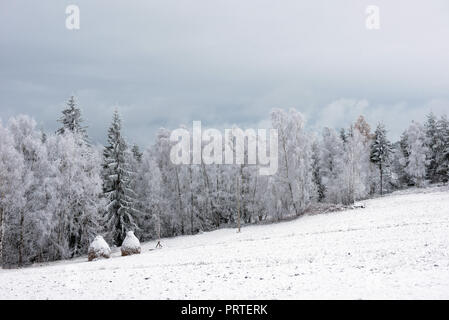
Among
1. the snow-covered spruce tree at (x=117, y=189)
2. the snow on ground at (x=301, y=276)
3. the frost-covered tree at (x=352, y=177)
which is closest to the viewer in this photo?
the snow on ground at (x=301, y=276)

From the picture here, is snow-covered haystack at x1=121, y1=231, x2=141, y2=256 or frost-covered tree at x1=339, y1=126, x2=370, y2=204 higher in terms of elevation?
frost-covered tree at x1=339, y1=126, x2=370, y2=204

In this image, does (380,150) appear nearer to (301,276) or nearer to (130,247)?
(130,247)

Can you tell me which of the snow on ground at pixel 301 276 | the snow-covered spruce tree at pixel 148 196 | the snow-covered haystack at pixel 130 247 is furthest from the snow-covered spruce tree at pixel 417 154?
the snow-covered haystack at pixel 130 247

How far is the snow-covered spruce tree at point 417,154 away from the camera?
59406 mm

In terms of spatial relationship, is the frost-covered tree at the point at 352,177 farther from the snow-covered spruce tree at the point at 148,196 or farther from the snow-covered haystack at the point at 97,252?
the snow-covered haystack at the point at 97,252

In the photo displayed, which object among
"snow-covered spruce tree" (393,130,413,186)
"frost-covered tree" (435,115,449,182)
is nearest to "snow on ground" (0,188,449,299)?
"frost-covered tree" (435,115,449,182)

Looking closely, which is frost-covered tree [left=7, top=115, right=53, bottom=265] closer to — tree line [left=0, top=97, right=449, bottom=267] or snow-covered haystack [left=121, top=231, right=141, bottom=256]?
tree line [left=0, top=97, right=449, bottom=267]

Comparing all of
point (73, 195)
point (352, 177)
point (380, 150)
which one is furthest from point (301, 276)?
point (380, 150)

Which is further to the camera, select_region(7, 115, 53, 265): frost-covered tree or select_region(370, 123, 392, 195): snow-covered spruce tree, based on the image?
select_region(370, 123, 392, 195): snow-covered spruce tree

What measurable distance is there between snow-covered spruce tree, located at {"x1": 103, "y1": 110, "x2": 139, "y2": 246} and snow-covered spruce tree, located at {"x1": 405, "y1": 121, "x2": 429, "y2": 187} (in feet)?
159

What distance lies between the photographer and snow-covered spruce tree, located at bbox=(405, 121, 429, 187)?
5941 centimetres

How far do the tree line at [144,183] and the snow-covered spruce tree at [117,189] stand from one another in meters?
0.13
